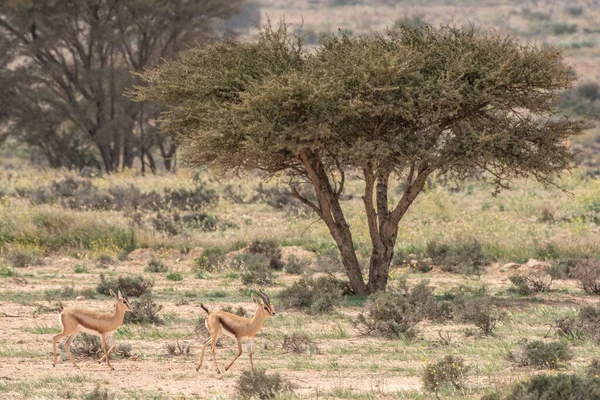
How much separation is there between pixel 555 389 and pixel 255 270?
12.5 metres

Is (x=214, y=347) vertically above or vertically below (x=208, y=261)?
above

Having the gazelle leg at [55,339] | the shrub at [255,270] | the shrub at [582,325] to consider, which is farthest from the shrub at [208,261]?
the gazelle leg at [55,339]

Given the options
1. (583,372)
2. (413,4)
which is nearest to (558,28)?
(413,4)

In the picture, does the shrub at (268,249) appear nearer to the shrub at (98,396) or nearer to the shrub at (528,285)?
the shrub at (528,285)

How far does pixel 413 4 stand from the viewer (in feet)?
344

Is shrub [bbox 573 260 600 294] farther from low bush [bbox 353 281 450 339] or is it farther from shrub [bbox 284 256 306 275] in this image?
shrub [bbox 284 256 306 275]

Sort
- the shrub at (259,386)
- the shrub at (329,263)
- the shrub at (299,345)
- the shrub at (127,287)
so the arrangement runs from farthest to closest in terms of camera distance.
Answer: the shrub at (329,263)
the shrub at (127,287)
the shrub at (299,345)
the shrub at (259,386)

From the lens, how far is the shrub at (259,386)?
988 cm

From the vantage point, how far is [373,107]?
16594 mm

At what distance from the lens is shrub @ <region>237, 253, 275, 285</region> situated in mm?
20703

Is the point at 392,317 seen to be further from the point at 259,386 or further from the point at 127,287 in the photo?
the point at 127,287

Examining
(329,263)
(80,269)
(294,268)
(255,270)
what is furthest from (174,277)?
(329,263)

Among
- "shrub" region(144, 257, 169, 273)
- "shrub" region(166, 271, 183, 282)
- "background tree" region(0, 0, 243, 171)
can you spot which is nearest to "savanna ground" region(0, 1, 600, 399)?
"shrub" region(166, 271, 183, 282)

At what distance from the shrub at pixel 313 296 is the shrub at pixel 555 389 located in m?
7.61
